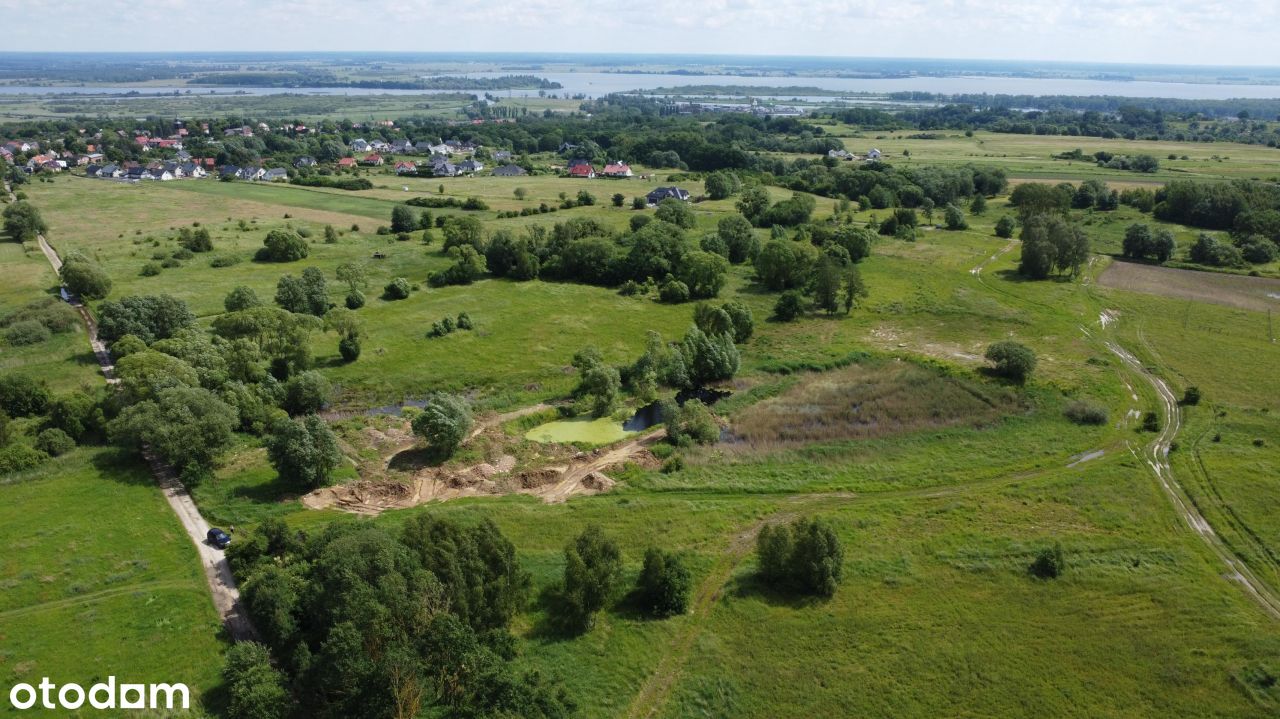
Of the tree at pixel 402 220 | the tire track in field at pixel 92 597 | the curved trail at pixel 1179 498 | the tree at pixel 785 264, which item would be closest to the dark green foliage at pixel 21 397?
the tire track in field at pixel 92 597

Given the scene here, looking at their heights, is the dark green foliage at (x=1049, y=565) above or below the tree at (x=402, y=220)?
below

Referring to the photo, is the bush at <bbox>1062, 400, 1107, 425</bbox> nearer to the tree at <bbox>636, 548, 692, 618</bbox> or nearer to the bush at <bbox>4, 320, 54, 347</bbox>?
the tree at <bbox>636, 548, 692, 618</bbox>

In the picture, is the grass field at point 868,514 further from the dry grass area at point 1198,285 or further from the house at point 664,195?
the house at point 664,195

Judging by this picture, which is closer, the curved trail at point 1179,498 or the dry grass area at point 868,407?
the curved trail at point 1179,498

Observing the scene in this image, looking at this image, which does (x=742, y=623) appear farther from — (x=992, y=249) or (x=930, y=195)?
(x=930, y=195)

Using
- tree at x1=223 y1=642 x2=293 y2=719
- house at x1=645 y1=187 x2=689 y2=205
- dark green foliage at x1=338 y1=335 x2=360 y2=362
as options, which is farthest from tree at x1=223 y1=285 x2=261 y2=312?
house at x1=645 y1=187 x2=689 y2=205

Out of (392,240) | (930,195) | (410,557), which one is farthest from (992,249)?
(410,557)
